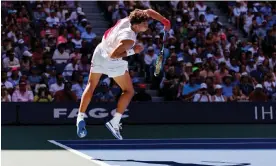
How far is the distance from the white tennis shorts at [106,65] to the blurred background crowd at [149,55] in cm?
594

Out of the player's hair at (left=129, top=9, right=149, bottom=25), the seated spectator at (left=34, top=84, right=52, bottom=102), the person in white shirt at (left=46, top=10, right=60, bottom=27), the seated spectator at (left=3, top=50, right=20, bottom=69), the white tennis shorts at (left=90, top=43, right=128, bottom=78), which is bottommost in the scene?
the seated spectator at (left=34, top=84, right=52, bottom=102)

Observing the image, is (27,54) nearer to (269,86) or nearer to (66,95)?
(66,95)

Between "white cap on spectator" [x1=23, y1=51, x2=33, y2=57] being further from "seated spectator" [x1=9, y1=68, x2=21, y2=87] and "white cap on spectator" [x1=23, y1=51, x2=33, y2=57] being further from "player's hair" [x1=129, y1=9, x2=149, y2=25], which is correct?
"player's hair" [x1=129, y1=9, x2=149, y2=25]

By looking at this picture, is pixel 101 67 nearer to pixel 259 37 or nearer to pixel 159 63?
pixel 159 63

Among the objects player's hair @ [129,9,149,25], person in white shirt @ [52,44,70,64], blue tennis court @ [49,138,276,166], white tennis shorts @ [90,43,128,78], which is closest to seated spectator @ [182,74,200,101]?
person in white shirt @ [52,44,70,64]

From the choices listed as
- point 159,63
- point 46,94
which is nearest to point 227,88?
point 46,94

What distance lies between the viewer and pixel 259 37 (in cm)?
2014

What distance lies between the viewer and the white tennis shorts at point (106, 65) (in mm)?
9391

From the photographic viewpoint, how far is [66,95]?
1545 cm

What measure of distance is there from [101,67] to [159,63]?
1.03m

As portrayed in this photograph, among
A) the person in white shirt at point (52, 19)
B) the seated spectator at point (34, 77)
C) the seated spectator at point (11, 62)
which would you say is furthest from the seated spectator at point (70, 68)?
the person in white shirt at point (52, 19)

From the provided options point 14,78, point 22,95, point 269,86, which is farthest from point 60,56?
point 269,86

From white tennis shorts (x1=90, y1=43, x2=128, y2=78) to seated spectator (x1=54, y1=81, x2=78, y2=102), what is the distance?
19.6 feet

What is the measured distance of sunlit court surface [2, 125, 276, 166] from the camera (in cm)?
799
